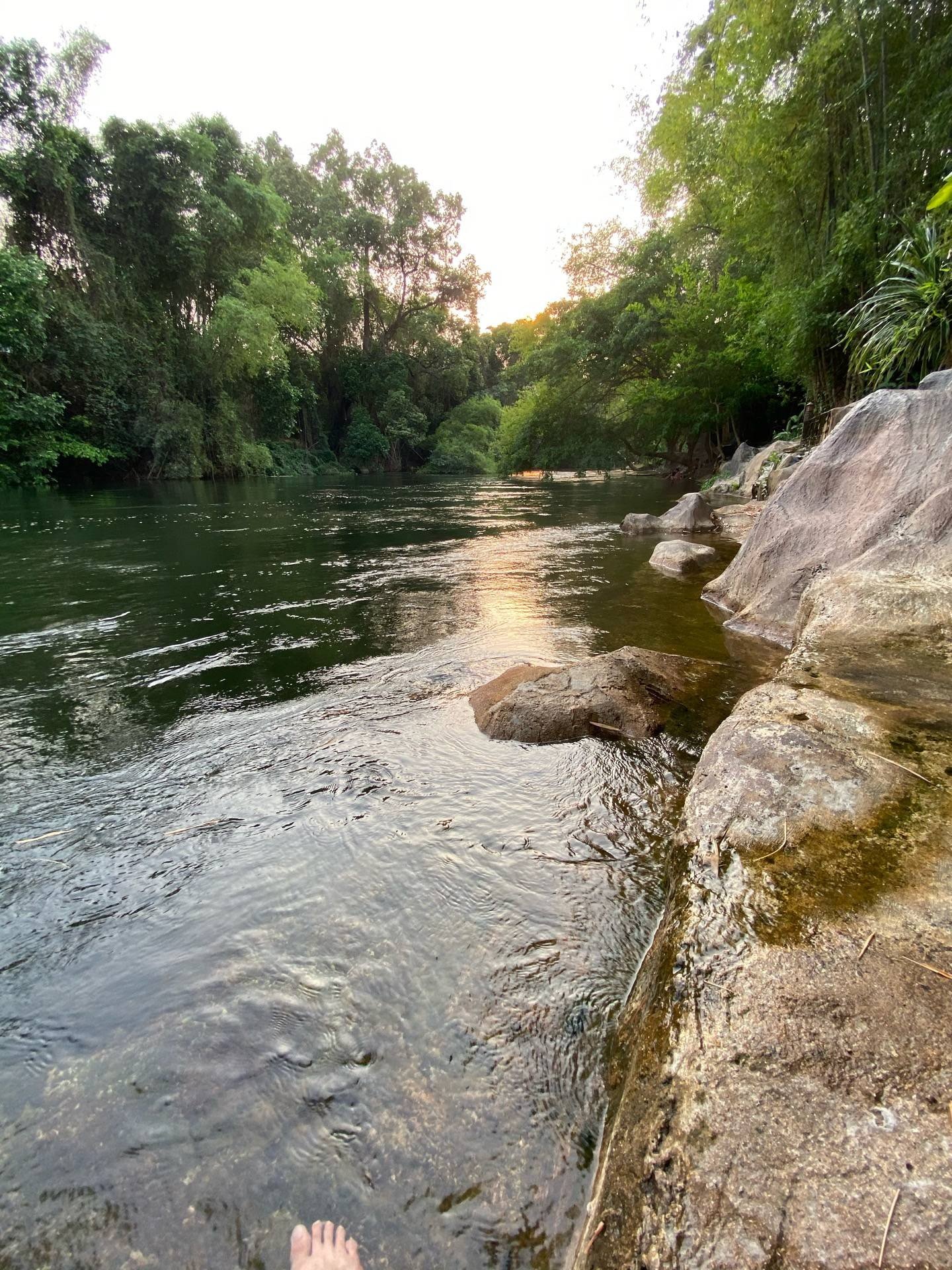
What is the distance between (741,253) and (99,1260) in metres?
22.4

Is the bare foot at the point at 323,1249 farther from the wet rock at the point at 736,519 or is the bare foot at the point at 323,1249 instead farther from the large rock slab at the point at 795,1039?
the wet rock at the point at 736,519

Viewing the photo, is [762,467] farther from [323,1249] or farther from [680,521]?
[323,1249]

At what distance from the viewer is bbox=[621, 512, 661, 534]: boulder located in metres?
10.3

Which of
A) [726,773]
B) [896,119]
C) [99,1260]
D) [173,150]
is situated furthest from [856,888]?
[173,150]

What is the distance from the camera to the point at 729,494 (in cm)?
1478

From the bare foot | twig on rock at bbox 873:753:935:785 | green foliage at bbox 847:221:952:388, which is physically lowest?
the bare foot

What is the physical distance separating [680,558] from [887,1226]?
7072mm

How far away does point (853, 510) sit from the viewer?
4.90 m

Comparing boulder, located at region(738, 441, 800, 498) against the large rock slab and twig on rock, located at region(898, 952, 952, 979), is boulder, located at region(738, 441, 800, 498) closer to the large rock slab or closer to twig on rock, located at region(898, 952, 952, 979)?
the large rock slab

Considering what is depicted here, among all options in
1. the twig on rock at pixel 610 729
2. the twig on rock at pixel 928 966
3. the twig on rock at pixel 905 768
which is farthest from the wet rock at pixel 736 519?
the twig on rock at pixel 928 966

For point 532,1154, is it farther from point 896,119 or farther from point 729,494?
point 729,494

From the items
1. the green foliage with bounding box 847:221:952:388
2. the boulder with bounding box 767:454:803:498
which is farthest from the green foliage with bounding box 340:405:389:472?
the green foliage with bounding box 847:221:952:388

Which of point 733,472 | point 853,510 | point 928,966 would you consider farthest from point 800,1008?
point 733,472

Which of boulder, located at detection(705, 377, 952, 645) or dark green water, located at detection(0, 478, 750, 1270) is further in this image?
boulder, located at detection(705, 377, 952, 645)
